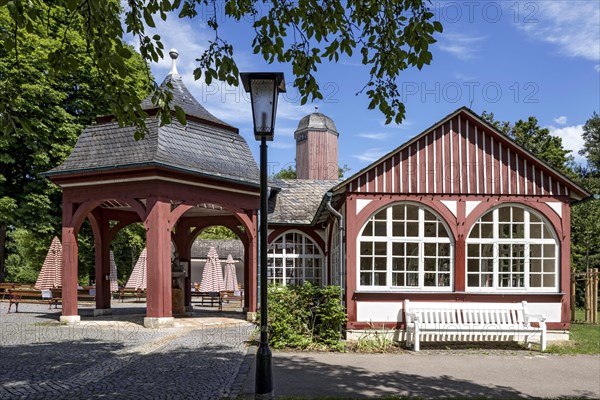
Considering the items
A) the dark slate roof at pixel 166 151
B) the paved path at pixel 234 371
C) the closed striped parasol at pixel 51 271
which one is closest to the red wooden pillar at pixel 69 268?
the dark slate roof at pixel 166 151

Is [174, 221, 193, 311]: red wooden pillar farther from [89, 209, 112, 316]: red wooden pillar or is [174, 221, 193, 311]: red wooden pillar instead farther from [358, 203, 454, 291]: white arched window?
[358, 203, 454, 291]: white arched window

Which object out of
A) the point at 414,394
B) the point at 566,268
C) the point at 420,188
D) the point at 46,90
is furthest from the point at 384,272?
the point at 46,90

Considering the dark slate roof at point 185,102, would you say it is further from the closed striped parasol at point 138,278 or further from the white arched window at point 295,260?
the closed striped parasol at point 138,278

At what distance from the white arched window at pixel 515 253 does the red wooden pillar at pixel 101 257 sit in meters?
11.0

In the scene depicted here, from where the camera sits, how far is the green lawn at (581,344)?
37.5 feet

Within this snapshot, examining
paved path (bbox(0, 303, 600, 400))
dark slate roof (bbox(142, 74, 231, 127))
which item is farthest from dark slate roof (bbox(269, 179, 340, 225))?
paved path (bbox(0, 303, 600, 400))

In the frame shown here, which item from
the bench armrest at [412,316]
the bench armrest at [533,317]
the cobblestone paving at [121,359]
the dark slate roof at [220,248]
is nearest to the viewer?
the cobblestone paving at [121,359]

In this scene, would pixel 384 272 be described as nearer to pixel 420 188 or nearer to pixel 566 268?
pixel 420 188

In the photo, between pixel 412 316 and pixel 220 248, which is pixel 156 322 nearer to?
pixel 412 316

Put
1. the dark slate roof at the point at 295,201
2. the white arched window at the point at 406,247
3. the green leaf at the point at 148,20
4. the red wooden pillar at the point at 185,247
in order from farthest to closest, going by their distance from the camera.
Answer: the red wooden pillar at the point at 185,247, the dark slate roof at the point at 295,201, the white arched window at the point at 406,247, the green leaf at the point at 148,20

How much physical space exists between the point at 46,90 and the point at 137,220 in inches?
337

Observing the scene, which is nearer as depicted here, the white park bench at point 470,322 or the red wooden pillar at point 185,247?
the white park bench at point 470,322

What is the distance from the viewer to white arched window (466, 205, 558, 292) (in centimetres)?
1277

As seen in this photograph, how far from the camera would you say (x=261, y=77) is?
6.27 metres
